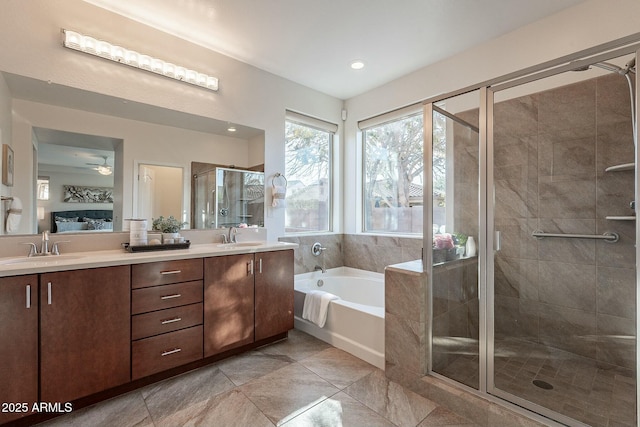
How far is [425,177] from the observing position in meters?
2.03

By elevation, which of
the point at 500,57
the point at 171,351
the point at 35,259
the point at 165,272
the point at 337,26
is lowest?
the point at 171,351

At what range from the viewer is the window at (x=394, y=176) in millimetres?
3221

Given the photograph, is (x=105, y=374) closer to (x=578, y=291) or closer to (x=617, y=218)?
(x=578, y=291)

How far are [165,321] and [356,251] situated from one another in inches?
90.4

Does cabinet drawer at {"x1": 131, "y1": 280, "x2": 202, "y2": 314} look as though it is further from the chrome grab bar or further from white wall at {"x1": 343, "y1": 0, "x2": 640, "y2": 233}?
the chrome grab bar

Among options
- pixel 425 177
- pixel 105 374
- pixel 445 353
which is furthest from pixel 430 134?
pixel 105 374

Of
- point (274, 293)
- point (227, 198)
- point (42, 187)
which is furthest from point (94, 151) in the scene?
point (274, 293)

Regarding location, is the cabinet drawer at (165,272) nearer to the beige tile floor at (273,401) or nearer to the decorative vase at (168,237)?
the decorative vase at (168,237)

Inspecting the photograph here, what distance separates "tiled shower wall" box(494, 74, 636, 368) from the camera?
6.40ft

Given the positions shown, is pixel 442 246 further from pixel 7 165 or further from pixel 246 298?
pixel 7 165

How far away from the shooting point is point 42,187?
200cm

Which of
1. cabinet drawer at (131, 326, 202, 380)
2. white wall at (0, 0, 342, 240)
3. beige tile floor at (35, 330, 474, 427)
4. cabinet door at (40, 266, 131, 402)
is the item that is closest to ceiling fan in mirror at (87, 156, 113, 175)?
white wall at (0, 0, 342, 240)

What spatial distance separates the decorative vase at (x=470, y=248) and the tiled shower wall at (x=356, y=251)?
104 cm

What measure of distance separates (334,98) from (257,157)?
1400 millimetres
